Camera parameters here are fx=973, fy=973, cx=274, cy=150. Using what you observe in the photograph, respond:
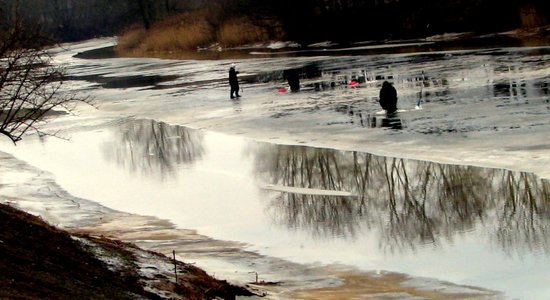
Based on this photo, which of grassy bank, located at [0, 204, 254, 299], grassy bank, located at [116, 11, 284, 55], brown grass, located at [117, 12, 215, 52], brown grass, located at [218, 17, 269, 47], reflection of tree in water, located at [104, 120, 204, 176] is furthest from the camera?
brown grass, located at [117, 12, 215, 52]

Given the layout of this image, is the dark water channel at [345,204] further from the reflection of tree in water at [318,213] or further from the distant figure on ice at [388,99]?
the distant figure on ice at [388,99]

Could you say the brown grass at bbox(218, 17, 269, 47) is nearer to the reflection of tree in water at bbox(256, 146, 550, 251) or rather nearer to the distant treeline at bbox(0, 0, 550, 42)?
the distant treeline at bbox(0, 0, 550, 42)

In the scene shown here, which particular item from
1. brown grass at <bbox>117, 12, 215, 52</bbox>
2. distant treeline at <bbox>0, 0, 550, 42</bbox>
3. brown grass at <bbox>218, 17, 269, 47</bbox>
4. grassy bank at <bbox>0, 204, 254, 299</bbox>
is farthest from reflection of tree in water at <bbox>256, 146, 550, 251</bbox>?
brown grass at <bbox>117, 12, 215, 52</bbox>

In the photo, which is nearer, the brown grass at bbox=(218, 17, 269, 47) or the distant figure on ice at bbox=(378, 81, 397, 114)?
the distant figure on ice at bbox=(378, 81, 397, 114)

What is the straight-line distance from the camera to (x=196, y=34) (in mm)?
77375

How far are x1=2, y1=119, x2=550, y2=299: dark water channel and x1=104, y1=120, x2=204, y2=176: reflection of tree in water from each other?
0.10 m

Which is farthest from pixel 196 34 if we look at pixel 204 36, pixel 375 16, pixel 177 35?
pixel 375 16

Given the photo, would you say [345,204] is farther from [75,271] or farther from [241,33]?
[241,33]

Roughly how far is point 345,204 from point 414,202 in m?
1.13

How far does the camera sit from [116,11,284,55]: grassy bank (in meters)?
70.6

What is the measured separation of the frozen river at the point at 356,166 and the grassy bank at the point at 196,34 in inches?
1320

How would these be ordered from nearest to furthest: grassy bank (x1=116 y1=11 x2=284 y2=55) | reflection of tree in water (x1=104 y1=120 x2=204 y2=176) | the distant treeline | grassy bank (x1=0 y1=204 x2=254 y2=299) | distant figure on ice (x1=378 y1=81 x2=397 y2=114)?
grassy bank (x1=0 y1=204 x2=254 y2=299), reflection of tree in water (x1=104 y1=120 x2=204 y2=176), distant figure on ice (x1=378 y1=81 x2=397 y2=114), the distant treeline, grassy bank (x1=116 y1=11 x2=284 y2=55)

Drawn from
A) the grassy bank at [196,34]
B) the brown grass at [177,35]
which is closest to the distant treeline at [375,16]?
the grassy bank at [196,34]

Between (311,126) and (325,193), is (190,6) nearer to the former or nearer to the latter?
(311,126)
